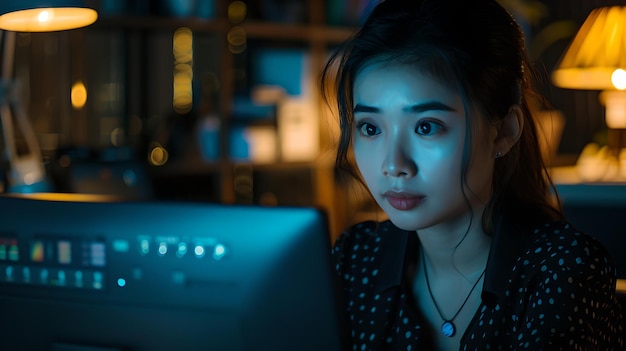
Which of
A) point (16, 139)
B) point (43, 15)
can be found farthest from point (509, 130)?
point (16, 139)

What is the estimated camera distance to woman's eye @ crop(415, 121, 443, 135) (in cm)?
101

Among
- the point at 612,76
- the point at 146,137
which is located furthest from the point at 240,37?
the point at 612,76

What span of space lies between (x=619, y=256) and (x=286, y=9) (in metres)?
2.91

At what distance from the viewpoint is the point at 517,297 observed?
44.0 inches

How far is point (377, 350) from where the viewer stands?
1.22m

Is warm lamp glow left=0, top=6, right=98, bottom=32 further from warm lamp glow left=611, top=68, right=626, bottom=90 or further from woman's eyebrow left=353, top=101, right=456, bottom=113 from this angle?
warm lamp glow left=611, top=68, right=626, bottom=90

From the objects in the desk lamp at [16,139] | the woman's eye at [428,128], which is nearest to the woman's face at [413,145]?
the woman's eye at [428,128]

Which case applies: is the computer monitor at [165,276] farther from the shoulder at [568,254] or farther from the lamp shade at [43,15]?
the shoulder at [568,254]

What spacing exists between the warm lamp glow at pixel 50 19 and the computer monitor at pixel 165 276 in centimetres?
41

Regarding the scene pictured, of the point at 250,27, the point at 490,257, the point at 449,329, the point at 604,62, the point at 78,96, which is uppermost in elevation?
the point at 250,27

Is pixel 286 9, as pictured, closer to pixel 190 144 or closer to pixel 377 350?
pixel 190 144

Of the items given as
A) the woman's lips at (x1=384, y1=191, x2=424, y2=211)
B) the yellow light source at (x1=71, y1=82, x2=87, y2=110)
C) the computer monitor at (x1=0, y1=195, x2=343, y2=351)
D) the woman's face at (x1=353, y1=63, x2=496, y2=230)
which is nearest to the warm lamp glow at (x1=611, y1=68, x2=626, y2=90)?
the yellow light source at (x1=71, y1=82, x2=87, y2=110)

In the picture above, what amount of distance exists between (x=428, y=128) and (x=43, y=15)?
628mm

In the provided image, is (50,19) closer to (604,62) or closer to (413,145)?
(413,145)
